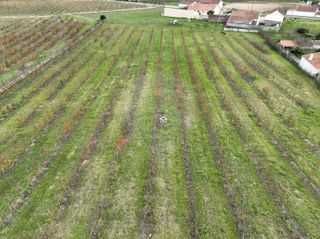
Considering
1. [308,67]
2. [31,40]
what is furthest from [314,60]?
[31,40]

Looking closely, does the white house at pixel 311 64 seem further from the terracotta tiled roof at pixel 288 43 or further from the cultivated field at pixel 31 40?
the cultivated field at pixel 31 40

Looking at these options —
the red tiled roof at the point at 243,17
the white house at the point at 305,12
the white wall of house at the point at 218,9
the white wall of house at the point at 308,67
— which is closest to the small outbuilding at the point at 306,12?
the white house at the point at 305,12

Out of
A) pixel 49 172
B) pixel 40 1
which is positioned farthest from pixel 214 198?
pixel 40 1

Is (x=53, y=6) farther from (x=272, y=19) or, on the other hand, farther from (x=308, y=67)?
(x=308, y=67)

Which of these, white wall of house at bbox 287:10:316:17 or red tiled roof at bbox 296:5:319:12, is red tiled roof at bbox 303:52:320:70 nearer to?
white wall of house at bbox 287:10:316:17

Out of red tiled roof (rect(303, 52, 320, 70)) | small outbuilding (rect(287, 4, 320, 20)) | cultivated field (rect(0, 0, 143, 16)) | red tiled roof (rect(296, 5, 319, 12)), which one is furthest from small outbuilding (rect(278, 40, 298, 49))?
cultivated field (rect(0, 0, 143, 16))

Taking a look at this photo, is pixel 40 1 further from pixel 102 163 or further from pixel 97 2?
pixel 102 163
